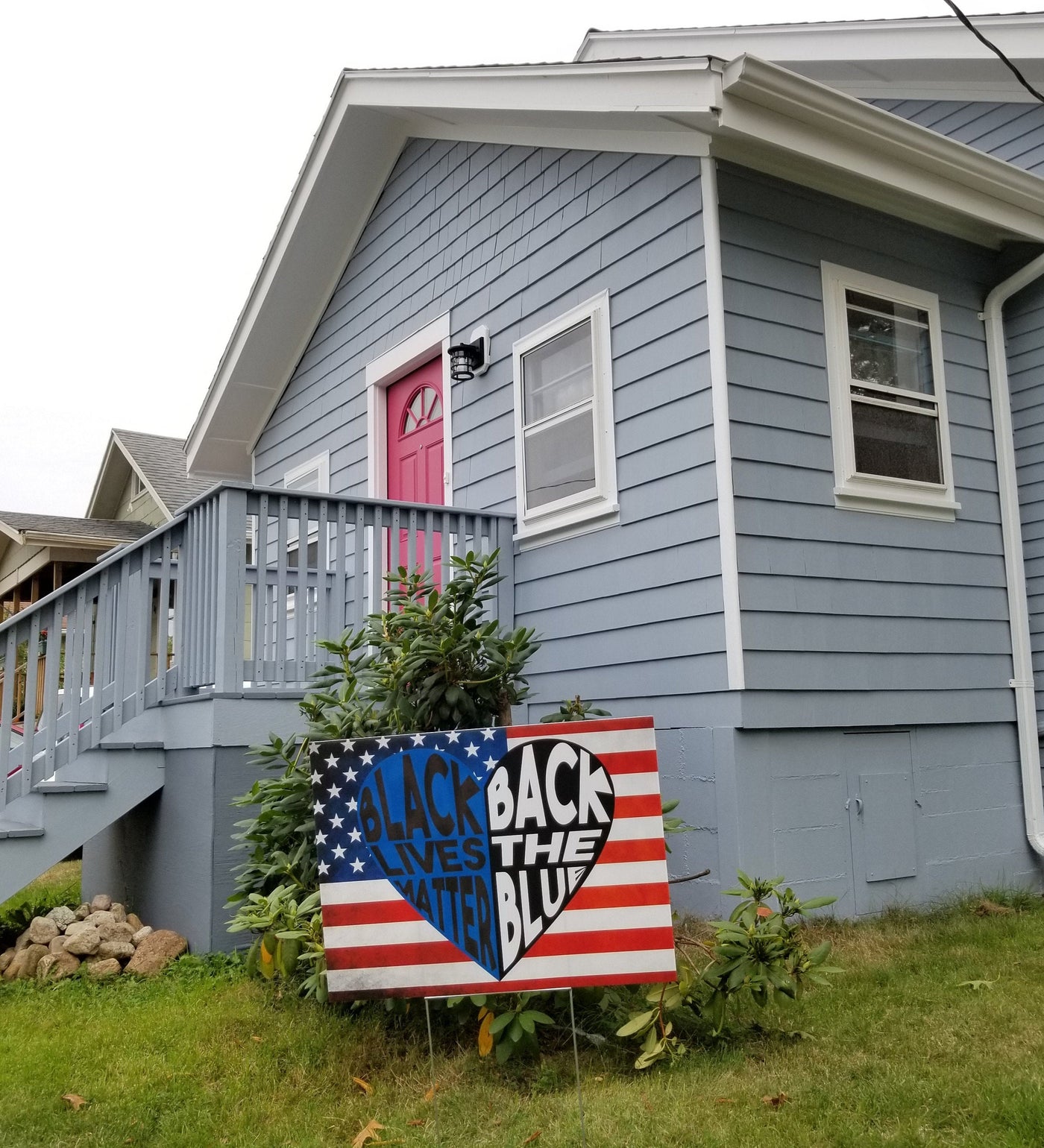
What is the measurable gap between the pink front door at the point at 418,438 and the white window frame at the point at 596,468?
112cm

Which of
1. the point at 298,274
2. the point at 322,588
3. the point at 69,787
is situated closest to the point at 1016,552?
the point at 322,588

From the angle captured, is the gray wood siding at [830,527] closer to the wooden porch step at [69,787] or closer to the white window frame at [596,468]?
the white window frame at [596,468]

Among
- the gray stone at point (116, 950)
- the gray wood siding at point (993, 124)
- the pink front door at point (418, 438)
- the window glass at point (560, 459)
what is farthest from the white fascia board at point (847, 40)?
the gray stone at point (116, 950)

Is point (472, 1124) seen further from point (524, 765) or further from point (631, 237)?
point (631, 237)

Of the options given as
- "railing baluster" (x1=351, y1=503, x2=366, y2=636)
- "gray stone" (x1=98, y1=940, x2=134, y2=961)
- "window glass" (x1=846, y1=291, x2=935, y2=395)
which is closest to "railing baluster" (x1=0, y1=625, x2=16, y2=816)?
"gray stone" (x1=98, y1=940, x2=134, y2=961)

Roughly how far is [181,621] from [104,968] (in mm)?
1672

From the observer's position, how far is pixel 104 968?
181 inches

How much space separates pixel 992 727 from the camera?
575 cm

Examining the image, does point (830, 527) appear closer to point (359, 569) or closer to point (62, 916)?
point (359, 569)

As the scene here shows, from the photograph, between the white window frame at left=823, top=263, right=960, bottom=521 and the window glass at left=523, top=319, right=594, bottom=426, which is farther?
the window glass at left=523, top=319, right=594, bottom=426

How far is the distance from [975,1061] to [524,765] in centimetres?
152

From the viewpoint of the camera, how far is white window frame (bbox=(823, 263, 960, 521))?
17.4 feet

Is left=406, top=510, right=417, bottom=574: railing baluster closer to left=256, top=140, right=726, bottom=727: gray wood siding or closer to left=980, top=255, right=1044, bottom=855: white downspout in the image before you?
left=256, top=140, right=726, bottom=727: gray wood siding

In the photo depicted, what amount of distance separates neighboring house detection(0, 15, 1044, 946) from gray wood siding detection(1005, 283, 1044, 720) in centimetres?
2
